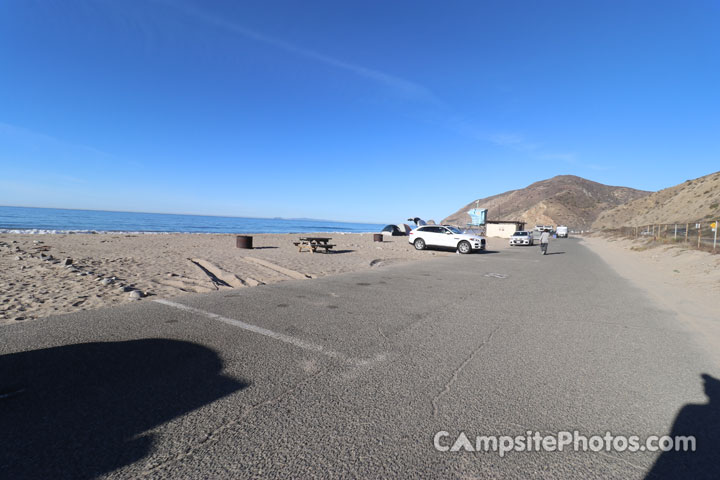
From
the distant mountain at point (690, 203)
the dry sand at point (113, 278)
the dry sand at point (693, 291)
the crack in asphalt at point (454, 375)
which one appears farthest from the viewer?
the distant mountain at point (690, 203)

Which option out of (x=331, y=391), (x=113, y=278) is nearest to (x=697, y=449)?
(x=331, y=391)

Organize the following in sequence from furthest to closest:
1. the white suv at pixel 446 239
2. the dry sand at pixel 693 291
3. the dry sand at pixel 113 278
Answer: the white suv at pixel 446 239
the dry sand at pixel 113 278
the dry sand at pixel 693 291

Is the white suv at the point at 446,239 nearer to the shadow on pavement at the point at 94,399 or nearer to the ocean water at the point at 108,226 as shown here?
the shadow on pavement at the point at 94,399

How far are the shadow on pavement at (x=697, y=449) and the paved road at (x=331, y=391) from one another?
0.01 m

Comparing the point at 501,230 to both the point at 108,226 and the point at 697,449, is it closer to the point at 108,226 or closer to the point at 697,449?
the point at 697,449

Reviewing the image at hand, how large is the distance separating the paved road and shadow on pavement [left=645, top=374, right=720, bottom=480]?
0.04ft

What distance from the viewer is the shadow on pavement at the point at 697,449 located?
1.96 meters

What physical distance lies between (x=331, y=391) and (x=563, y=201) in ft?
484

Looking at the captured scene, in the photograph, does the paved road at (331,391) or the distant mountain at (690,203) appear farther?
the distant mountain at (690,203)

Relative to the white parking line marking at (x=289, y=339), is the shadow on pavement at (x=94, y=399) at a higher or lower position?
higher

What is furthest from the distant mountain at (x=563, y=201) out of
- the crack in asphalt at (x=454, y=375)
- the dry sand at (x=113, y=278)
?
the crack in asphalt at (x=454, y=375)

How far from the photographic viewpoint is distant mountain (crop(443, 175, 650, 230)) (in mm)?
114062

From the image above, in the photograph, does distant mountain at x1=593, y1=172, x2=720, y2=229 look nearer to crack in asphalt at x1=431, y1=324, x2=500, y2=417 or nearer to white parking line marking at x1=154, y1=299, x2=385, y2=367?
crack in asphalt at x1=431, y1=324, x2=500, y2=417

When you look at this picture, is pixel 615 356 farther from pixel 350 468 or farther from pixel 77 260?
pixel 77 260
